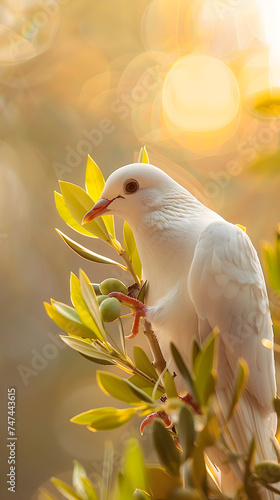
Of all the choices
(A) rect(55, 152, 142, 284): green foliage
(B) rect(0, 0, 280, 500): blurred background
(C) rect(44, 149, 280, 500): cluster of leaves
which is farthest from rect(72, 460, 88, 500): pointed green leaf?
(B) rect(0, 0, 280, 500): blurred background

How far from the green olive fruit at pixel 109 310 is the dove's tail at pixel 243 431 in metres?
0.15

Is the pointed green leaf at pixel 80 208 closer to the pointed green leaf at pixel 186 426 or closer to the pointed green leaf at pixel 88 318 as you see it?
the pointed green leaf at pixel 88 318

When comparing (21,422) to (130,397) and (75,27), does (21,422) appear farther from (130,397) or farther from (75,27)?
(75,27)

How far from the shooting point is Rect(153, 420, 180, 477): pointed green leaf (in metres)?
0.30

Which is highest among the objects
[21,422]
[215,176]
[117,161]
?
[117,161]

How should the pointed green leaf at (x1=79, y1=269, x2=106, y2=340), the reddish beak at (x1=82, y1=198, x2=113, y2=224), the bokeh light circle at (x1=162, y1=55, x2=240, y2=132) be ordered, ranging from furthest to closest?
the bokeh light circle at (x1=162, y1=55, x2=240, y2=132), the reddish beak at (x1=82, y1=198, x2=113, y2=224), the pointed green leaf at (x1=79, y1=269, x2=106, y2=340)

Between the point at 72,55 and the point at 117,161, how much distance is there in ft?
1.33

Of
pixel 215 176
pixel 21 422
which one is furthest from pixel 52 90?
pixel 21 422

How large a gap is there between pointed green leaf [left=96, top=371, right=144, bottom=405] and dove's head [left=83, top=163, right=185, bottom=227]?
0.75 feet

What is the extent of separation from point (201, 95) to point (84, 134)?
379mm

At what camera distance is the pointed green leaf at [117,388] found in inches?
12.5

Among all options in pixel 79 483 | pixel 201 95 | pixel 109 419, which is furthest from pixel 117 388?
pixel 201 95

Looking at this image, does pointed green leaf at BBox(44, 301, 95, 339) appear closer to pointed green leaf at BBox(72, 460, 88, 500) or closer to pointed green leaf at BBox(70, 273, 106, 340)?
pointed green leaf at BBox(70, 273, 106, 340)

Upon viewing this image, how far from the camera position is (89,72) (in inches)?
58.5
